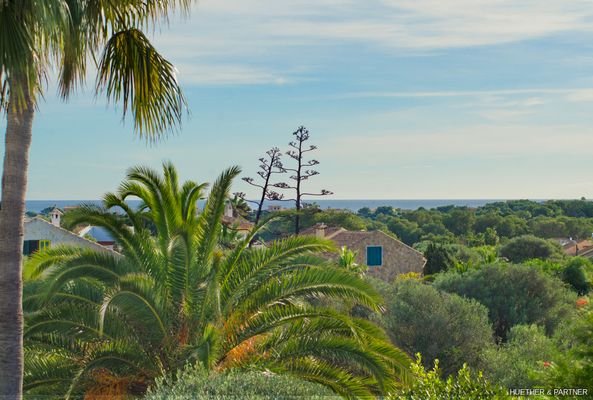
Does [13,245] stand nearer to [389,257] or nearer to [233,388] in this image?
[233,388]

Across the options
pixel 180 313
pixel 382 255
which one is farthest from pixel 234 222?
pixel 382 255

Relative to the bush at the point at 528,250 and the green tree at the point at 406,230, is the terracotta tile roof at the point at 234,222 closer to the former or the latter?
the bush at the point at 528,250

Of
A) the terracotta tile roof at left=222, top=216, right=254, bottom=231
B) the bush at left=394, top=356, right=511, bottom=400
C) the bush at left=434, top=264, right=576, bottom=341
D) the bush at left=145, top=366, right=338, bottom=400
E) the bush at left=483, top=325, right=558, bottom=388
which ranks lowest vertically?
the bush at left=483, top=325, right=558, bottom=388

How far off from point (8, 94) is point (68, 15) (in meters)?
1.71

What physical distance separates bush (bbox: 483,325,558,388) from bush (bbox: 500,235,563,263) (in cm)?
4833

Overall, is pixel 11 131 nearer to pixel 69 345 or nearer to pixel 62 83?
pixel 62 83

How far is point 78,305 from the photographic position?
12.4 m

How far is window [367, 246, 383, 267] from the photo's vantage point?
51.8 meters

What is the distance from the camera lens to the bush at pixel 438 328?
73.4 feet

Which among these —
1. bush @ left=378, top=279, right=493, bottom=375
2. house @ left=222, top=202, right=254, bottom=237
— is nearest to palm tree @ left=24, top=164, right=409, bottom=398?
house @ left=222, top=202, right=254, bottom=237

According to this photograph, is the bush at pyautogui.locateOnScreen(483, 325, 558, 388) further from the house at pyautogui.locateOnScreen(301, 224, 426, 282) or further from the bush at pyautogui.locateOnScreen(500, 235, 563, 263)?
the bush at pyautogui.locateOnScreen(500, 235, 563, 263)

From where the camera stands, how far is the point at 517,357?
67.2ft

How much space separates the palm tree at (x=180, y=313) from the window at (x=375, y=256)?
38769 millimetres

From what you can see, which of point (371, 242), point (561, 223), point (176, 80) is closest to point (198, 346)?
point (176, 80)
